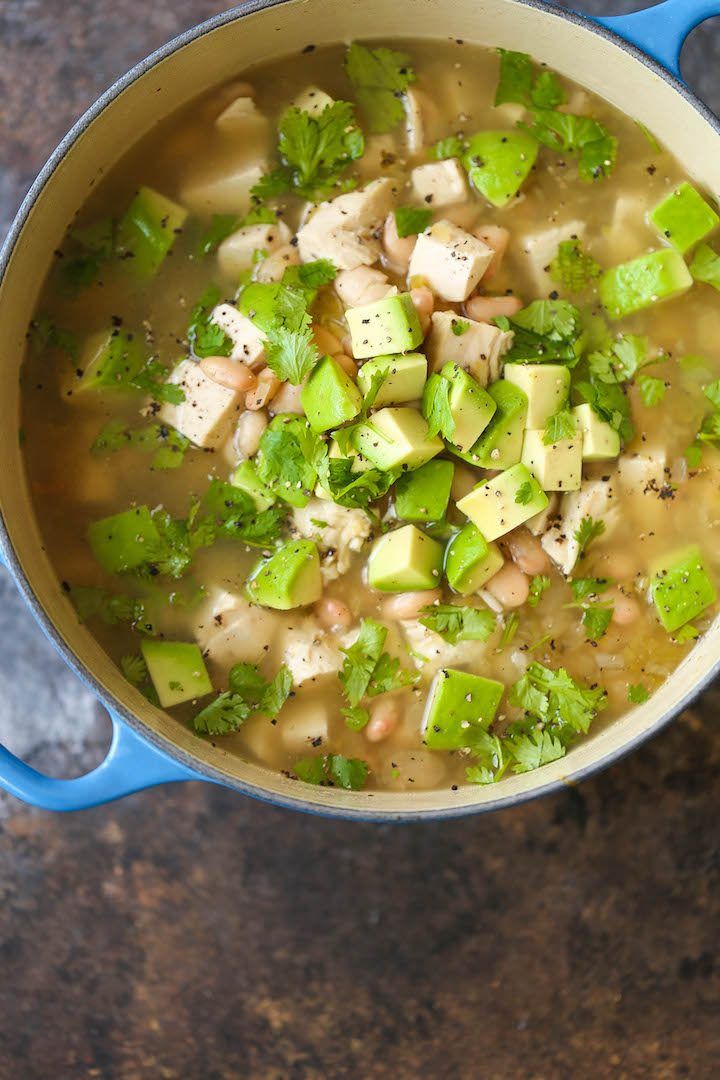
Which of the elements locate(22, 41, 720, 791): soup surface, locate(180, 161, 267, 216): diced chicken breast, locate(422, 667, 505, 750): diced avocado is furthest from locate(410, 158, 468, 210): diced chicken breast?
locate(422, 667, 505, 750): diced avocado

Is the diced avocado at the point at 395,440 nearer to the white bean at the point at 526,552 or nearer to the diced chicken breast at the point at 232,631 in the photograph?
the white bean at the point at 526,552

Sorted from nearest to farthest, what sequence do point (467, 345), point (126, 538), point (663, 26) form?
point (663, 26) < point (467, 345) < point (126, 538)

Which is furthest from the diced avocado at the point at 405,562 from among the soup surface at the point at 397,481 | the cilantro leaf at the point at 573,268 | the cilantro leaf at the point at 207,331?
the cilantro leaf at the point at 573,268

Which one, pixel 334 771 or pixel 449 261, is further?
pixel 334 771

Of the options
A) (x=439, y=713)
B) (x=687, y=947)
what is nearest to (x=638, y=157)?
(x=439, y=713)

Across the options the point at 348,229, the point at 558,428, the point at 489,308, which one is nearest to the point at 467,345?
the point at 489,308

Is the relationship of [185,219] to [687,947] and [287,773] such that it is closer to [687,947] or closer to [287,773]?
[287,773]

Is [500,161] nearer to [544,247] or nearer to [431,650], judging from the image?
[544,247]
